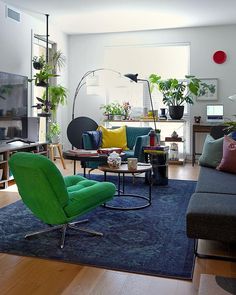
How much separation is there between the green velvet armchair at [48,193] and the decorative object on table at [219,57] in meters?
5.02

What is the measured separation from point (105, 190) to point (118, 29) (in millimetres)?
5036

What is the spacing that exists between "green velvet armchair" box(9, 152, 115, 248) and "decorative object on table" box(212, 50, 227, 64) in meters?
5.02

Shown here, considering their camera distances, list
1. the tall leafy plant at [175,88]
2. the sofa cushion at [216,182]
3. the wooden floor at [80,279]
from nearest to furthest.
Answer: the wooden floor at [80,279] → the sofa cushion at [216,182] → the tall leafy plant at [175,88]

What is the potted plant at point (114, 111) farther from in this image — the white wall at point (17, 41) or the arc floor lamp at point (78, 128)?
the white wall at point (17, 41)

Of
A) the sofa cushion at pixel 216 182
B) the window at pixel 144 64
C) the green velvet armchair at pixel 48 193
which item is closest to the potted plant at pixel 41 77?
the window at pixel 144 64

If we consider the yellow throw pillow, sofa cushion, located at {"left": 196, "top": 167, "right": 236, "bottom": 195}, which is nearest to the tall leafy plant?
the yellow throw pillow

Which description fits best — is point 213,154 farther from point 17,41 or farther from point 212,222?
point 17,41

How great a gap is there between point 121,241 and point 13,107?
3.35 meters

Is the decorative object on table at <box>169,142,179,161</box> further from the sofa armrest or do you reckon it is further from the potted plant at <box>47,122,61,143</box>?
the potted plant at <box>47,122,61,143</box>

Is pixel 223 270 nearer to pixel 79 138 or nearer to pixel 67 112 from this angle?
pixel 79 138

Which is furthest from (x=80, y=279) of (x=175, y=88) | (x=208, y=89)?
(x=208, y=89)

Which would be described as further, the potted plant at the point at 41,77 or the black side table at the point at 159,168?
the potted plant at the point at 41,77

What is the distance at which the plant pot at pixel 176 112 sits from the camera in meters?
7.01

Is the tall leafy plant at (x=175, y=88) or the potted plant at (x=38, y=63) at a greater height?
the potted plant at (x=38, y=63)
